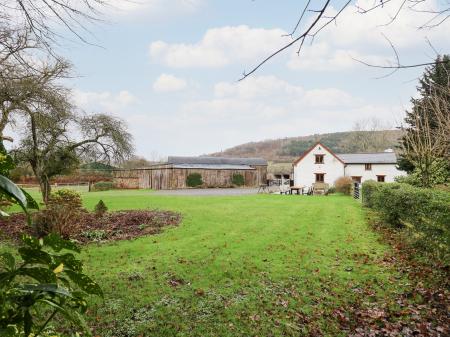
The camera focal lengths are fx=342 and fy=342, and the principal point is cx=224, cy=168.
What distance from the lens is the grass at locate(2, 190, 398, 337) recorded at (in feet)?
16.3

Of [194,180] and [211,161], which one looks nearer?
[194,180]

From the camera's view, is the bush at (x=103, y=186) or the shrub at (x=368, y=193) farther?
the bush at (x=103, y=186)

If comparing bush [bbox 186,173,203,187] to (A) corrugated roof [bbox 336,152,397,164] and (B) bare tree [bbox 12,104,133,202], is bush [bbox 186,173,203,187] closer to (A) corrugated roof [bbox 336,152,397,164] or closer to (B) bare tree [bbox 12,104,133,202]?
(A) corrugated roof [bbox 336,152,397,164]

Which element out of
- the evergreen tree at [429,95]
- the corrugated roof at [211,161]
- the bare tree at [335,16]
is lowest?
the bare tree at [335,16]

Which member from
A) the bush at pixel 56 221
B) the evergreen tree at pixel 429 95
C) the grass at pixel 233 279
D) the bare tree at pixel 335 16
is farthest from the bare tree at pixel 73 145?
the bare tree at pixel 335 16

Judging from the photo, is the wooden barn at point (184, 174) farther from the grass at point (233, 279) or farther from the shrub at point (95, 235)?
the shrub at point (95, 235)

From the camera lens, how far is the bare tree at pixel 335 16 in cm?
223

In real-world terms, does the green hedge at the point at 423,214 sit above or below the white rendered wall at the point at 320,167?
below

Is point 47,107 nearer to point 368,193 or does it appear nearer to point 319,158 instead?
point 368,193

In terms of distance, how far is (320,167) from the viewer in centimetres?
3919

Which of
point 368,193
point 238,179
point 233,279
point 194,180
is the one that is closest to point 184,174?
point 194,180

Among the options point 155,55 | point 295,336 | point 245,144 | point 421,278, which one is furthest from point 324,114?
point 245,144

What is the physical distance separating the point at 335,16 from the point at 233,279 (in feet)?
18.3

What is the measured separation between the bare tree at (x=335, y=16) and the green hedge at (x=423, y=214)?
5.78 meters
